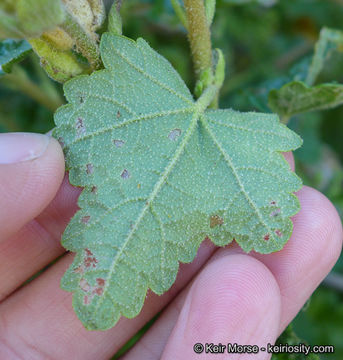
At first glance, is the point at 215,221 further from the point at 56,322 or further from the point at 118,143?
the point at 56,322

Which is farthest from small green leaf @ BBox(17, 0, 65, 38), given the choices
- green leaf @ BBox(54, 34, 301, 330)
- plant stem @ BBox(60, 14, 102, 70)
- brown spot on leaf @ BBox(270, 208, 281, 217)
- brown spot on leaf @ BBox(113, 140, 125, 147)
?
brown spot on leaf @ BBox(270, 208, 281, 217)

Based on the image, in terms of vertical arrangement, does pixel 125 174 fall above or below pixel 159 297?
above

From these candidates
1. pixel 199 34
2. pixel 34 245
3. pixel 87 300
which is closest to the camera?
pixel 87 300

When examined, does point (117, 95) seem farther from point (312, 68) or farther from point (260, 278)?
point (312, 68)

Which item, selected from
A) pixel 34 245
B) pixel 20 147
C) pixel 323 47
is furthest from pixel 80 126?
pixel 323 47

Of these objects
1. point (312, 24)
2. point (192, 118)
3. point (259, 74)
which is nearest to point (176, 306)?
point (192, 118)
